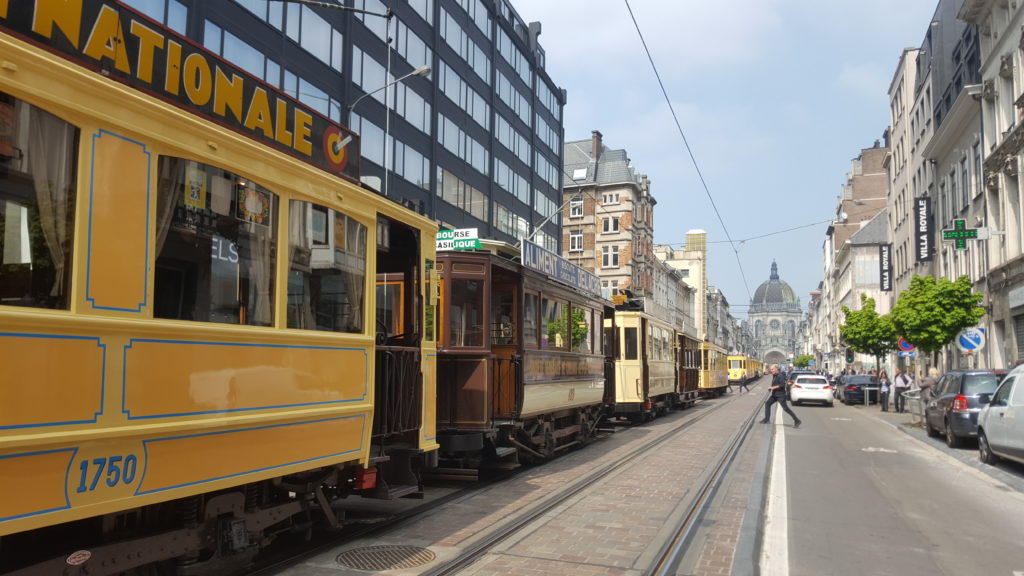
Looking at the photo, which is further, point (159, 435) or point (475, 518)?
point (475, 518)

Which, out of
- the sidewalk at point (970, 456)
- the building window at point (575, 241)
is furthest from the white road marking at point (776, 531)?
the building window at point (575, 241)

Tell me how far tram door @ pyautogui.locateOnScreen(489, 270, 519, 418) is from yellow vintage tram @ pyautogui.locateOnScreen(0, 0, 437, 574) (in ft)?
13.2

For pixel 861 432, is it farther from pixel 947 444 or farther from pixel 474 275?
pixel 474 275

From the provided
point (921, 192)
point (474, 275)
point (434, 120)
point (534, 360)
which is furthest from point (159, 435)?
point (921, 192)

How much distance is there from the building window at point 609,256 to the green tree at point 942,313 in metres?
39.5

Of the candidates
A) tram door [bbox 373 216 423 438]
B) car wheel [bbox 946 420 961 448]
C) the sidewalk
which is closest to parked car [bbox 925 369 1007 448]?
car wheel [bbox 946 420 961 448]

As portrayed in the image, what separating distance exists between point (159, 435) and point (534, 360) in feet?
23.2

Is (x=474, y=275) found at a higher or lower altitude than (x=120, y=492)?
higher

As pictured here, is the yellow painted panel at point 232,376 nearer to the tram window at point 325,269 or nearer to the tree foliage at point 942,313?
the tram window at point 325,269

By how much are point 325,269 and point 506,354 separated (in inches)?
196

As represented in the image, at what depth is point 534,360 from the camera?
10680 millimetres

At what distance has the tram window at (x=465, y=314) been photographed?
9.29m

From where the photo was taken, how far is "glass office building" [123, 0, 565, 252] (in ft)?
73.5

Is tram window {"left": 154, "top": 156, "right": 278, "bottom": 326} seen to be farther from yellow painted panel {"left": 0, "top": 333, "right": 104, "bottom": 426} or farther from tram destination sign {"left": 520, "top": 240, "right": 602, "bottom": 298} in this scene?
tram destination sign {"left": 520, "top": 240, "right": 602, "bottom": 298}
